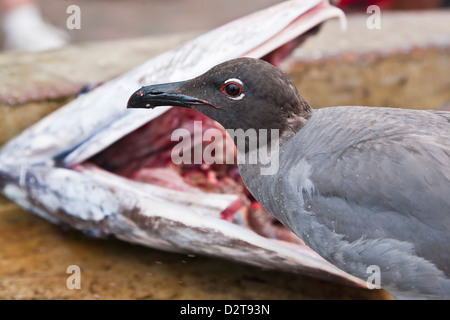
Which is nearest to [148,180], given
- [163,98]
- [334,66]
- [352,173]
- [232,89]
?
[163,98]

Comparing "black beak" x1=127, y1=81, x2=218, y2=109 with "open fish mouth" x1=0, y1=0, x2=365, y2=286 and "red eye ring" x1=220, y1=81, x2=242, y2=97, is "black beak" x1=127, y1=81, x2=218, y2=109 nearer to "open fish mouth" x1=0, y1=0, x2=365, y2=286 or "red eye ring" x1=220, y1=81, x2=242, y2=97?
"red eye ring" x1=220, y1=81, x2=242, y2=97

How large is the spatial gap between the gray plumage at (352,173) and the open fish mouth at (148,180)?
25 centimetres

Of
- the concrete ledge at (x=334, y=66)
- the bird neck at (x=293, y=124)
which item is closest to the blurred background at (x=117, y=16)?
the concrete ledge at (x=334, y=66)

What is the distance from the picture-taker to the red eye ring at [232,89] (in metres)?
1.53

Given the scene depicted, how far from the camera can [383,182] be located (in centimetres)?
144

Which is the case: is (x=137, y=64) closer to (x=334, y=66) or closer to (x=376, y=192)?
(x=334, y=66)

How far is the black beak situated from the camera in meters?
1.62

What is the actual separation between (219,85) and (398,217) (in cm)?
51

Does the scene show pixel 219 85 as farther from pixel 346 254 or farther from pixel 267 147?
pixel 346 254

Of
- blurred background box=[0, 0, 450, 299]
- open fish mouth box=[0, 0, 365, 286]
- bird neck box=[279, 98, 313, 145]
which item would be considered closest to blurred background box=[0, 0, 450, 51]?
blurred background box=[0, 0, 450, 299]

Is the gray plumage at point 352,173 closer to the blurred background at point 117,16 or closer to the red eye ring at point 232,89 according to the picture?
the red eye ring at point 232,89

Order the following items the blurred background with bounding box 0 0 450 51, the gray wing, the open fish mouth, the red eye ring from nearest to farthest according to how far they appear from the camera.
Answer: the gray wing, the red eye ring, the open fish mouth, the blurred background with bounding box 0 0 450 51

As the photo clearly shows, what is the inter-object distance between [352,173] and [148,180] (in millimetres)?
869
